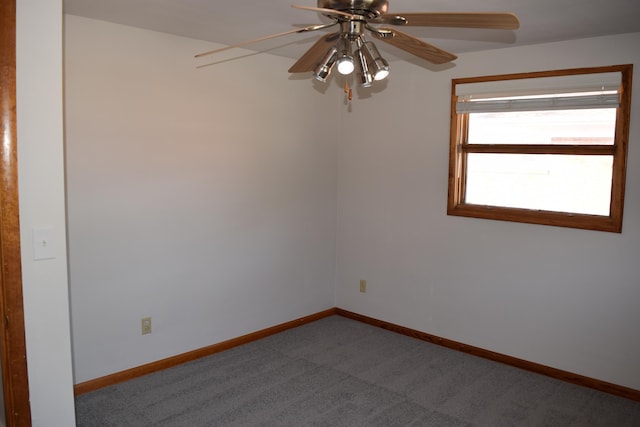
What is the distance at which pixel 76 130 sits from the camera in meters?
2.98

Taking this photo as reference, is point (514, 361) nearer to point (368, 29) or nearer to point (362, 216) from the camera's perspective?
point (362, 216)

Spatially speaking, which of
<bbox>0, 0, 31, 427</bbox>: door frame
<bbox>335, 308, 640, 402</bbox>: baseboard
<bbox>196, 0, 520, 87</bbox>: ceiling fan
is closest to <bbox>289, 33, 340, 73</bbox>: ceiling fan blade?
<bbox>196, 0, 520, 87</bbox>: ceiling fan

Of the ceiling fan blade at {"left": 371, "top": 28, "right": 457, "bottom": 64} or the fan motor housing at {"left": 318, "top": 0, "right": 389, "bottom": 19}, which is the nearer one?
the fan motor housing at {"left": 318, "top": 0, "right": 389, "bottom": 19}

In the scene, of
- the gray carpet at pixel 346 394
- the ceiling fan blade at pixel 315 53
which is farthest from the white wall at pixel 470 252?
the ceiling fan blade at pixel 315 53

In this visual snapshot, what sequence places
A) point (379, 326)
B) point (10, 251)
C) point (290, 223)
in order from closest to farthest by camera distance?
point (10, 251) → point (290, 223) → point (379, 326)

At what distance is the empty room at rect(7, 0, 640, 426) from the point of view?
9.79 feet

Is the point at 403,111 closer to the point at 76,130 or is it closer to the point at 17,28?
the point at 76,130

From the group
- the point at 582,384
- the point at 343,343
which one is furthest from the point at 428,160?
the point at 582,384

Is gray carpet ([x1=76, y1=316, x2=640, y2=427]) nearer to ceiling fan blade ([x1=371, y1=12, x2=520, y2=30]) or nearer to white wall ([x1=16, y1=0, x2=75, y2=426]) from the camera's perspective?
white wall ([x1=16, y1=0, x2=75, y2=426])

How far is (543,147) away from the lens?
3.52 meters

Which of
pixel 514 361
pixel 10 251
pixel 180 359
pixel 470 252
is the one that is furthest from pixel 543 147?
pixel 10 251

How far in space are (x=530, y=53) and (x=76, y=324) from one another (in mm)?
3510

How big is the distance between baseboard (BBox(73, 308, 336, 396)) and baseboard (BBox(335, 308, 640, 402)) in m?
0.67

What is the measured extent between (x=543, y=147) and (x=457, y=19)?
2113 millimetres
